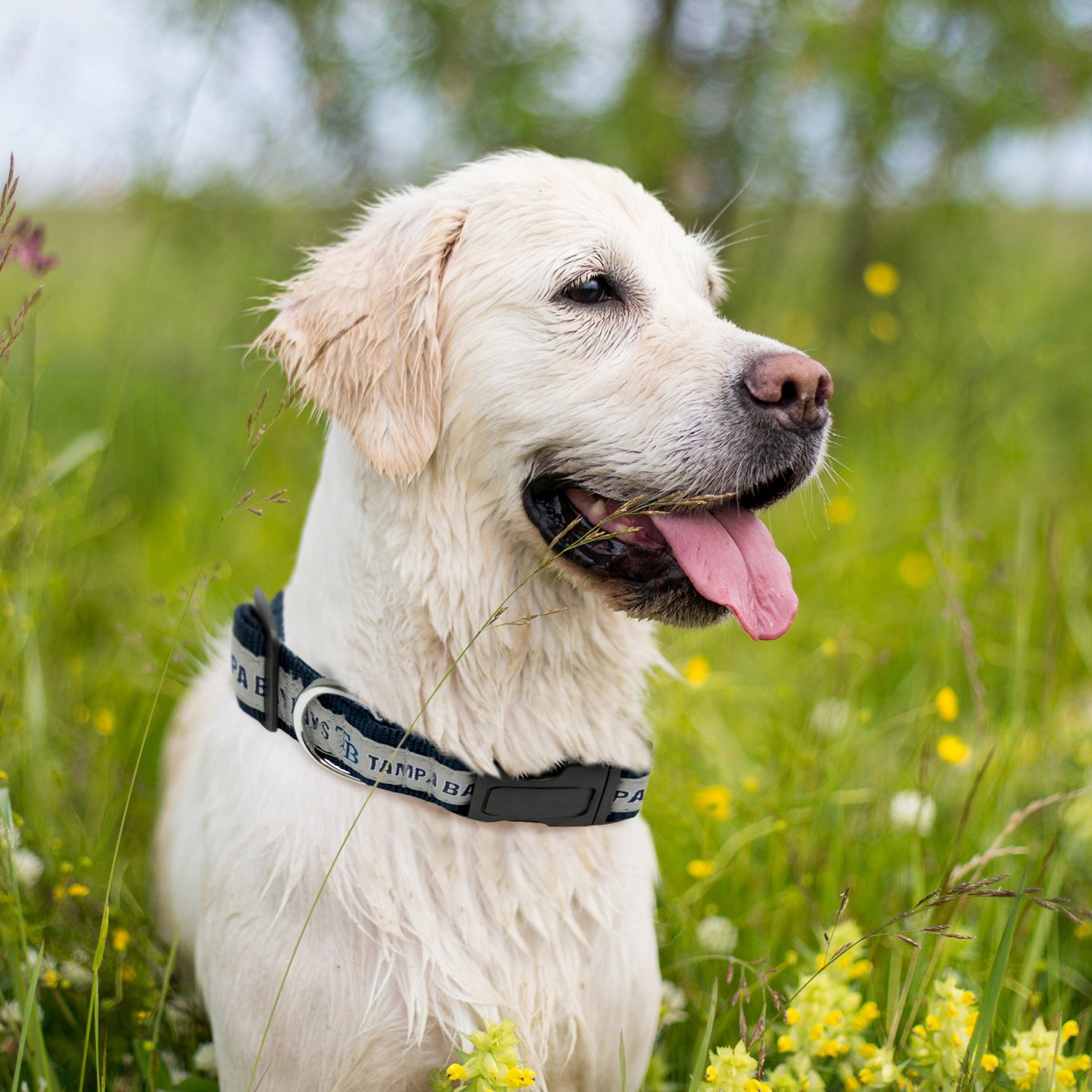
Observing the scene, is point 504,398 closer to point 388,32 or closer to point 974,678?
point 974,678

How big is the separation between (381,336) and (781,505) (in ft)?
7.03

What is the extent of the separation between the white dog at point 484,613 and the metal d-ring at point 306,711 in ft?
0.03

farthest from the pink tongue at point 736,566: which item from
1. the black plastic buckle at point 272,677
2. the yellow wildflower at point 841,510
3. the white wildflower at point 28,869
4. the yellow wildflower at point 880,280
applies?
the yellow wildflower at point 880,280

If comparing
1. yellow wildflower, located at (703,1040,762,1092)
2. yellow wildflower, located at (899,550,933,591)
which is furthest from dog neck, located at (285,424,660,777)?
yellow wildflower, located at (899,550,933,591)

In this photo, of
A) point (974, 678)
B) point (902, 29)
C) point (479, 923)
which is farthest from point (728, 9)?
point (479, 923)

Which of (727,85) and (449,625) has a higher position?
(727,85)

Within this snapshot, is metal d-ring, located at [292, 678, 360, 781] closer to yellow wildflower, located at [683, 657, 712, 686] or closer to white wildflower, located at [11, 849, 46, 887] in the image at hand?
white wildflower, located at [11, 849, 46, 887]

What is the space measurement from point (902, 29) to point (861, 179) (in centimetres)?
73

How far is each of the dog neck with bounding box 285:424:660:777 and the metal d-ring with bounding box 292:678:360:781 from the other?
45 millimetres

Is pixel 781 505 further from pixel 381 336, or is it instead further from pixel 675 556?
pixel 381 336

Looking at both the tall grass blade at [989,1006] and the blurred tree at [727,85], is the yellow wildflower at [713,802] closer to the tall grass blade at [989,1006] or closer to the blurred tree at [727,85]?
the tall grass blade at [989,1006]

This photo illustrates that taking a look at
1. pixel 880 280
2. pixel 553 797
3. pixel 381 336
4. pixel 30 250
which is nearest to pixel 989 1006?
pixel 553 797

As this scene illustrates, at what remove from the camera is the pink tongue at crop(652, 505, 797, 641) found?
1.76 m

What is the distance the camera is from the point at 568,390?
5.88 ft
